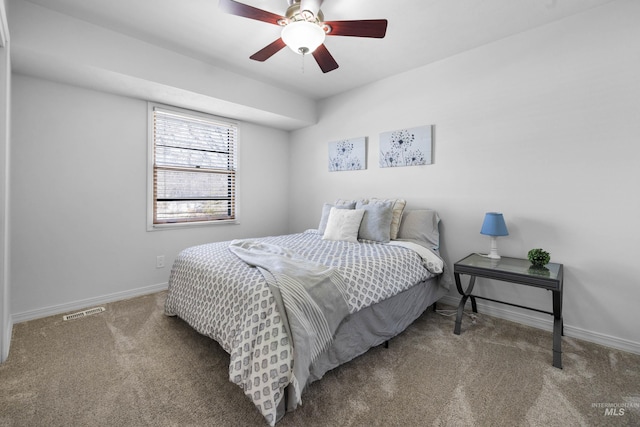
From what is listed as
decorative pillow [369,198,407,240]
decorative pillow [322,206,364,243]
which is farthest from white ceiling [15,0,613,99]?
decorative pillow [322,206,364,243]

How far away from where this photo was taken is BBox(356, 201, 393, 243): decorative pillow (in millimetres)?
2793

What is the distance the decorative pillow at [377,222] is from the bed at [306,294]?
0.01 meters

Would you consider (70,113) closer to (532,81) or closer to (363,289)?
(363,289)

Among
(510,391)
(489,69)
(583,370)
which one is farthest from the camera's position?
(489,69)

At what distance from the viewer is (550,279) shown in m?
1.90

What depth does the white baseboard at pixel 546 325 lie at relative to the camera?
207 cm

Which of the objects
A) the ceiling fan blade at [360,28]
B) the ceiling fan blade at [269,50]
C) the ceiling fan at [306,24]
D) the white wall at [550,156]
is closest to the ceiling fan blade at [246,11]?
the ceiling fan at [306,24]

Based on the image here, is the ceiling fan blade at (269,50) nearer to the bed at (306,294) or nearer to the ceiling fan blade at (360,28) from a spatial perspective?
the ceiling fan blade at (360,28)

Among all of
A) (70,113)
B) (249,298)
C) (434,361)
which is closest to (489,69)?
(434,361)

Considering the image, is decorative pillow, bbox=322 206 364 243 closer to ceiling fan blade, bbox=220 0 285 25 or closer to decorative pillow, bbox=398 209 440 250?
decorative pillow, bbox=398 209 440 250

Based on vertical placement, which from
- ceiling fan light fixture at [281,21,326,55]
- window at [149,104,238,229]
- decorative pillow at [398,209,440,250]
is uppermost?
ceiling fan light fixture at [281,21,326,55]

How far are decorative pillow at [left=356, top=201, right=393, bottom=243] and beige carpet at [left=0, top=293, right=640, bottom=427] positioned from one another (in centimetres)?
90

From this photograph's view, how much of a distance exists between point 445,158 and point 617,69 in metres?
1.32

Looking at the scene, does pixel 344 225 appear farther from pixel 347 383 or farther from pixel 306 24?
pixel 306 24
